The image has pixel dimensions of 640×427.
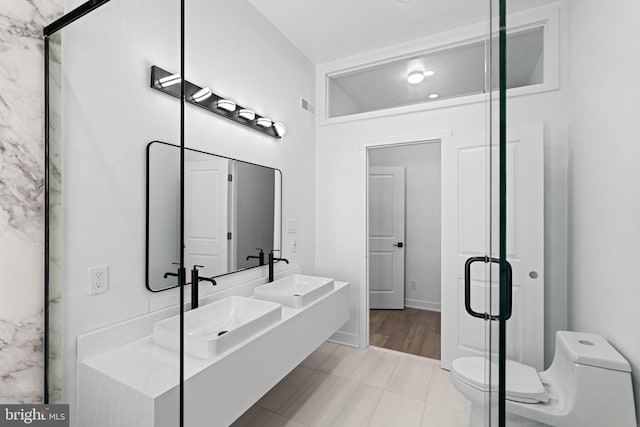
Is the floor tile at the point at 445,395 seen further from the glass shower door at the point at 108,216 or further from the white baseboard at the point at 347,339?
the glass shower door at the point at 108,216

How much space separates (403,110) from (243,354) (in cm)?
243

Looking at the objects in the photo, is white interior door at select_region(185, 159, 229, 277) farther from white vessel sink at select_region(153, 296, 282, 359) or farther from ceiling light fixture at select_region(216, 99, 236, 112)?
ceiling light fixture at select_region(216, 99, 236, 112)

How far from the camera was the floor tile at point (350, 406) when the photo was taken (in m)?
1.91

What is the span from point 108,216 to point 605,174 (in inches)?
48.2

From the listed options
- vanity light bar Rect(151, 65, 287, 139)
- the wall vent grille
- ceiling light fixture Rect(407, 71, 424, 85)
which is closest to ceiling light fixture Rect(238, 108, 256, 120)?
vanity light bar Rect(151, 65, 287, 139)

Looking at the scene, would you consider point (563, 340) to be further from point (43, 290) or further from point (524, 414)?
point (43, 290)

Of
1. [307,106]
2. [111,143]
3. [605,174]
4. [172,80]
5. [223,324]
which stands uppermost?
[307,106]

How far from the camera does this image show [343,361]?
8.92 ft

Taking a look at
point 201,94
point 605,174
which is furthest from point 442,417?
point 201,94

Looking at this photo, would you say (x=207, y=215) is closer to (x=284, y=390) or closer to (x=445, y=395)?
(x=284, y=390)

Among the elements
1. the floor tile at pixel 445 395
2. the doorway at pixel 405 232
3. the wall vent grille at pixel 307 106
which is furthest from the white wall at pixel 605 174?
the doorway at pixel 405 232

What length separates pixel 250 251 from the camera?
7.55 feet

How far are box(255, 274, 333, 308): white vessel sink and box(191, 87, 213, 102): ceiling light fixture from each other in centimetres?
135

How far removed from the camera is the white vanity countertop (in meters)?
0.84
